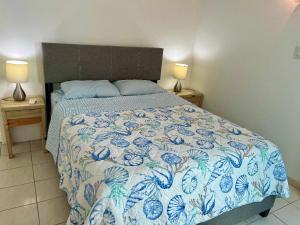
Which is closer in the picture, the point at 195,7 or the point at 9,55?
the point at 9,55

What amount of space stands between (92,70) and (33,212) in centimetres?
159

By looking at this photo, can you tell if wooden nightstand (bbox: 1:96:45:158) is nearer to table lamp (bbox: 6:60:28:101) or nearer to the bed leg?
table lamp (bbox: 6:60:28:101)

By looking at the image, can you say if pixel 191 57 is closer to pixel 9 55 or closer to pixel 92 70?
pixel 92 70

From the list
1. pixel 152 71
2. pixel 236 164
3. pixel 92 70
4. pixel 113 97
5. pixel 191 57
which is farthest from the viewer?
pixel 191 57

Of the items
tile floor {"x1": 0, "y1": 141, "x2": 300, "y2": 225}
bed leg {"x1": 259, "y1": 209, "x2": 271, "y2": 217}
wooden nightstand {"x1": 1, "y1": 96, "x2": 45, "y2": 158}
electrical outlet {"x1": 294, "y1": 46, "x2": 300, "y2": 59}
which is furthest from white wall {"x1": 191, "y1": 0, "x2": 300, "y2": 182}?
wooden nightstand {"x1": 1, "y1": 96, "x2": 45, "y2": 158}

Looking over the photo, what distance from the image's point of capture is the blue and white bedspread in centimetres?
116

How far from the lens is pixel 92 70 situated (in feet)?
8.78

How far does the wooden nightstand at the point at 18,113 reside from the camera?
7.19ft

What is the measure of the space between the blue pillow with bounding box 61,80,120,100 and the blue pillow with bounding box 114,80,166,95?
0.11m

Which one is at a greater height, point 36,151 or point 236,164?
point 236,164

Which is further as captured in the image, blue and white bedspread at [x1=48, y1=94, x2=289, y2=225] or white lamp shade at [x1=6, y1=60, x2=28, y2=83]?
white lamp shade at [x1=6, y1=60, x2=28, y2=83]

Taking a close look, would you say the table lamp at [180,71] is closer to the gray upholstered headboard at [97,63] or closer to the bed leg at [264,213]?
the gray upholstered headboard at [97,63]

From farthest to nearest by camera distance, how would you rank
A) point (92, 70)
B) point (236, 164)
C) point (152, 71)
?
point (152, 71) → point (92, 70) → point (236, 164)

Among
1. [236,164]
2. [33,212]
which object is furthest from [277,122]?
[33,212]
